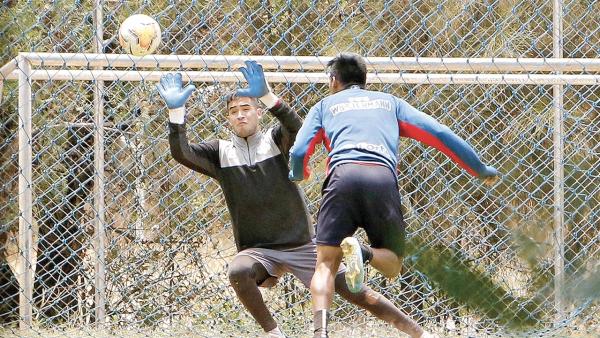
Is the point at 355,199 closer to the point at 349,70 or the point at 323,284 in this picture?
the point at 323,284

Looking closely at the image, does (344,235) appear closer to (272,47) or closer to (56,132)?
(272,47)

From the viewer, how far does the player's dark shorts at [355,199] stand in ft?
11.3

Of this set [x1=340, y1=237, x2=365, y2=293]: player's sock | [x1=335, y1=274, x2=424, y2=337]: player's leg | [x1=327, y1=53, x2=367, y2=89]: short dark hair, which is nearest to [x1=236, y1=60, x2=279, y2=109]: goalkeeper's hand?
[x1=327, y1=53, x2=367, y2=89]: short dark hair

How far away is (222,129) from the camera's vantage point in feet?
18.1

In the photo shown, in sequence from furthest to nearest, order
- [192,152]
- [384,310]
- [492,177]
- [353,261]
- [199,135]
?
[199,135], [192,152], [384,310], [353,261], [492,177]

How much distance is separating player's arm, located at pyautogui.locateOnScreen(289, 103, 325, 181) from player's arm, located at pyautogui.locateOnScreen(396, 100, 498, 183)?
0.30 meters

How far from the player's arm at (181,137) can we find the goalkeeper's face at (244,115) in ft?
0.45

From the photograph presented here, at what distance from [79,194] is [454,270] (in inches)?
212

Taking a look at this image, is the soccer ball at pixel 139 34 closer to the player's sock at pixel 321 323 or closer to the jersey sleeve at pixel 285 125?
the jersey sleeve at pixel 285 125

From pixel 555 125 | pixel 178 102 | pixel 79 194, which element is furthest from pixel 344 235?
pixel 79 194

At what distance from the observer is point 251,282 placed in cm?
393

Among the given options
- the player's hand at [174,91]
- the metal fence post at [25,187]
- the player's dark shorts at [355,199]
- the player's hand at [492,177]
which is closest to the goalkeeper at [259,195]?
the player's hand at [174,91]

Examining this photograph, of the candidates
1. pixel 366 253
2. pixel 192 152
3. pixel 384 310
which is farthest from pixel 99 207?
pixel 366 253

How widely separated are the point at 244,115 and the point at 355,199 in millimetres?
922
